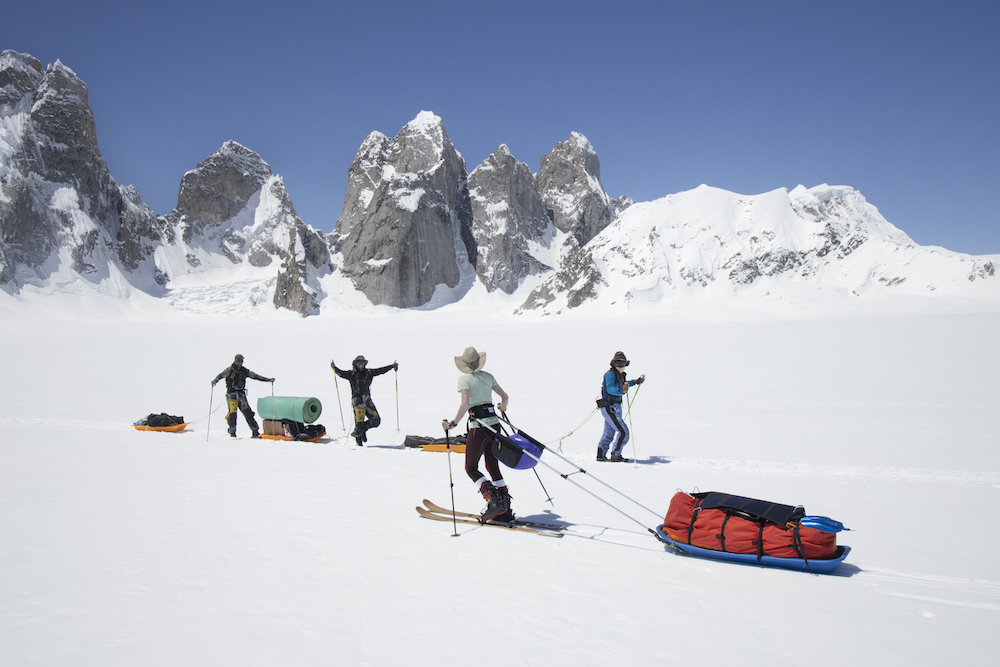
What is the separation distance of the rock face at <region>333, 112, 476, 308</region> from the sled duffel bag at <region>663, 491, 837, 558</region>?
91.0 meters

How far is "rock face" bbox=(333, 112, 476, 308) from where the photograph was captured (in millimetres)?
93562

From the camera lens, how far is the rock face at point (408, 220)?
93562 mm

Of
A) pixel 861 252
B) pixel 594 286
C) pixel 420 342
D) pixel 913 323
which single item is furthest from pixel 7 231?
pixel 861 252

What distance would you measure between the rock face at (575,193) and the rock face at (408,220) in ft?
73.2

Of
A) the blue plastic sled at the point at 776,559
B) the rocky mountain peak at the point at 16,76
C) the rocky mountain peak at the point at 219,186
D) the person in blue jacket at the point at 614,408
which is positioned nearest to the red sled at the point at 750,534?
the blue plastic sled at the point at 776,559

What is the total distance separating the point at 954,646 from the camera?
307 centimetres

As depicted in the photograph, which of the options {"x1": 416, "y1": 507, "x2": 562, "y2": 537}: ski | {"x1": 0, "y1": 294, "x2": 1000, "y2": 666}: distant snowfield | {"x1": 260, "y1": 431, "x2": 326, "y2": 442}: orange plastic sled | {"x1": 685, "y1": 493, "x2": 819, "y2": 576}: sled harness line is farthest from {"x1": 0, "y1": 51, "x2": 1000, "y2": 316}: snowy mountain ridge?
{"x1": 685, "y1": 493, "x2": 819, "y2": 576}: sled harness line

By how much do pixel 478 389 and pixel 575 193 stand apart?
11712 cm

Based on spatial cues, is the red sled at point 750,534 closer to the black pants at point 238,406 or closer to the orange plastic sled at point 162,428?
the black pants at point 238,406

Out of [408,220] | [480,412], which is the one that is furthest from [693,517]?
[408,220]

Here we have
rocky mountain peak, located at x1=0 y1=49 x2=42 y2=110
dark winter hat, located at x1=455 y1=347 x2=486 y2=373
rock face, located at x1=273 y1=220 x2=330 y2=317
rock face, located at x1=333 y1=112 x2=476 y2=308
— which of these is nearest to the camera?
dark winter hat, located at x1=455 y1=347 x2=486 y2=373

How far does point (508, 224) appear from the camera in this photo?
348 ft

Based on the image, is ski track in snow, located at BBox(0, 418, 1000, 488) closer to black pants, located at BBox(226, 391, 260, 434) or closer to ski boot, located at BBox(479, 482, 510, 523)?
ski boot, located at BBox(479, 482, 510, 523)

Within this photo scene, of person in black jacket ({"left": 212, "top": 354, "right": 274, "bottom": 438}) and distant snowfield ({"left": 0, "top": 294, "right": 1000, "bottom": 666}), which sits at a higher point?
person in black jacket ({"left": 212, "top": 354, "right": 274, "bottom": 438})
